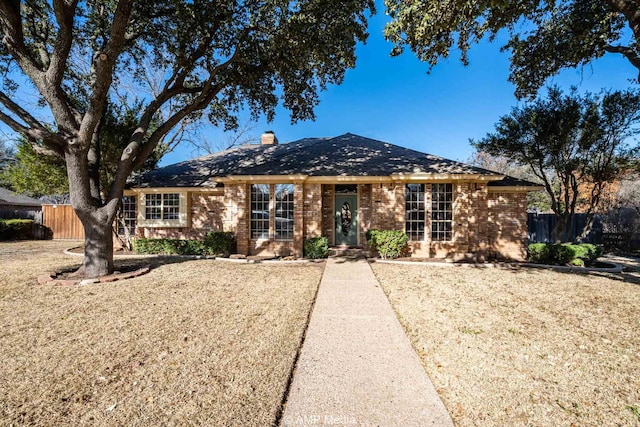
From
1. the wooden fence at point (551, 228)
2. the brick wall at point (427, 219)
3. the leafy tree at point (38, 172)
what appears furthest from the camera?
the wooden fence at point (551, 228)

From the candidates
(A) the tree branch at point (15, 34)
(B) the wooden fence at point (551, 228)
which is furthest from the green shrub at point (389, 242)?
(A) the tree branch at point (15, 34)

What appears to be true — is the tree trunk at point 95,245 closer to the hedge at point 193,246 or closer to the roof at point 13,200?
the hedge at point 193,246

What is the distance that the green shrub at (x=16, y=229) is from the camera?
15.1 m

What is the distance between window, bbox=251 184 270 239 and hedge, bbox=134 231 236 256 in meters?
1.04

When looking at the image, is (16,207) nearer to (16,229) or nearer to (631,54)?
(16,229)

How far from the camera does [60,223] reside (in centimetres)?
1614

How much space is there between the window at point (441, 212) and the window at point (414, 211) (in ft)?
1.29

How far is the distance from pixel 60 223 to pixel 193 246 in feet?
39.2

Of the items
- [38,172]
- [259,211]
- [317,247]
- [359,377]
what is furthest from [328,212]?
[38,172]

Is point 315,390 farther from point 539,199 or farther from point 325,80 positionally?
point 539,199

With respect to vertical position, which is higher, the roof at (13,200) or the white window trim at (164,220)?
the roof at (13,200)

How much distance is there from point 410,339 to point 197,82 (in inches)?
470

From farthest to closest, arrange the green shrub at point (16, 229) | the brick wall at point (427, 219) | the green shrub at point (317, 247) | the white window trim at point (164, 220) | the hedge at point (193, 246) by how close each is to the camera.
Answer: the green shrub at point (16, 229) < the white window trim at point (164, 220) < the hedge at point (193, 246) < the brick wall at point (427, 219) < the green shrub at point (317, 247)

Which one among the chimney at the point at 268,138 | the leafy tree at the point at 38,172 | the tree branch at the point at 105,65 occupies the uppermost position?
the chimney at the point at 268,138
